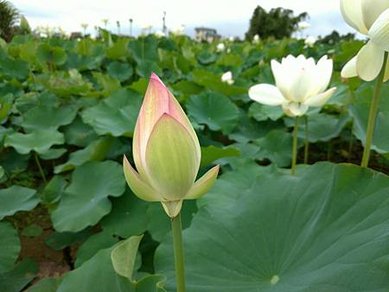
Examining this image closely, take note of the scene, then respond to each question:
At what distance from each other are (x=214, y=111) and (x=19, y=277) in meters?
0.94

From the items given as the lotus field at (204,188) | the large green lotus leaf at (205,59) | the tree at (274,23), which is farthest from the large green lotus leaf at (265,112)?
the tree at (274,23)

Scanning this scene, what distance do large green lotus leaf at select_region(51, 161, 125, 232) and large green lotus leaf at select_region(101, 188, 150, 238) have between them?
0.05 meters

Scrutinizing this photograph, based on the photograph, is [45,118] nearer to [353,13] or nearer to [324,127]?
[324,127]

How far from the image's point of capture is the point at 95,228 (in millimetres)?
1397

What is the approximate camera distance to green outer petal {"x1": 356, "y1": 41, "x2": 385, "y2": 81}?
25.5 inches

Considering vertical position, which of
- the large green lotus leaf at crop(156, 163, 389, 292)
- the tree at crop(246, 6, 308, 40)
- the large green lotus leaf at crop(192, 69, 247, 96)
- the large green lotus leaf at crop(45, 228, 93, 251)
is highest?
the large green lotus leaf at crop(156, 163, 389, 292)

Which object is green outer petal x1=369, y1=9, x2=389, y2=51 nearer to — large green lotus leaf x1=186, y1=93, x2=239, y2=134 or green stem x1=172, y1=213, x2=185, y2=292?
green stem x1=172, y1=213, x2=185, y2=292

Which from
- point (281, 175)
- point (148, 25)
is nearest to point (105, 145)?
point (281, 175)

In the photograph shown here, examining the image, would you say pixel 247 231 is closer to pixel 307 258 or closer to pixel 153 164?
pixel 307 258

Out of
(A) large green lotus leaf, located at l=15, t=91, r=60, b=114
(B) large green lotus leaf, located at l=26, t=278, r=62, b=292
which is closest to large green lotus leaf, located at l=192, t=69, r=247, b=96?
(A) large green lotus leaf, located at l=15, t=91, r=60, b=114

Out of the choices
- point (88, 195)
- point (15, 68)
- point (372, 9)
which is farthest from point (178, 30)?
point (372, 9)

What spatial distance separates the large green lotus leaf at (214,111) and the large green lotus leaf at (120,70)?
104 cm

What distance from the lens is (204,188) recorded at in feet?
1.53

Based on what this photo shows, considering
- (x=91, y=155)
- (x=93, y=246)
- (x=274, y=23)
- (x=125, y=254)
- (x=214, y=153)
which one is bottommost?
(x=274, y=23)
